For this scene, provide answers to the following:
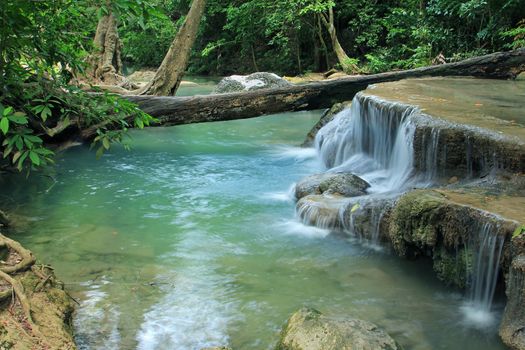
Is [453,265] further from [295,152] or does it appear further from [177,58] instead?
[177,58]

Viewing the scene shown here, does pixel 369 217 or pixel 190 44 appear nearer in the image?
pixel 369 217

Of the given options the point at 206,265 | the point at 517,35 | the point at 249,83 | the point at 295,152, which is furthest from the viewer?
the point at 249,83

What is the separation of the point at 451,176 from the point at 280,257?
6.41ft

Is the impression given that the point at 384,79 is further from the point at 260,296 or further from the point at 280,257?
the point at 260,296

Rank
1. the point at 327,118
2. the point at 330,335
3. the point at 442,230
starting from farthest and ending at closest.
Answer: the point at 327,118 < the point at 442,230 < the point at 330,335

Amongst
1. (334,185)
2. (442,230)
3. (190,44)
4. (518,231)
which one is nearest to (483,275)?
(442,230)

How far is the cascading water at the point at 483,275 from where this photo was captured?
3842 millimetres

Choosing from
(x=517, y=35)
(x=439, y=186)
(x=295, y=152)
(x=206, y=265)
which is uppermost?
(x=517, y=35)

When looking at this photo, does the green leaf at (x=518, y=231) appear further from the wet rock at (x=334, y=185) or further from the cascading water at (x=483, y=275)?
the wet rock at (x=334, y=185)

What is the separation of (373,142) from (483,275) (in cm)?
397

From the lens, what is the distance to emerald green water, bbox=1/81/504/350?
381cm

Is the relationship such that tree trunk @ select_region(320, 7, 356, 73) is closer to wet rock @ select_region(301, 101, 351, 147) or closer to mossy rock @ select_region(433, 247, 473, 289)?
wet rock @ select_region(301, 101, 351, 147)

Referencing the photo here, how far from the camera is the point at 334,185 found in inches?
261

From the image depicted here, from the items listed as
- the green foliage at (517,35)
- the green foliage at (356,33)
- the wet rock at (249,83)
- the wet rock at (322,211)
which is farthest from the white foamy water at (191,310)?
the green foliage at (356,33)
